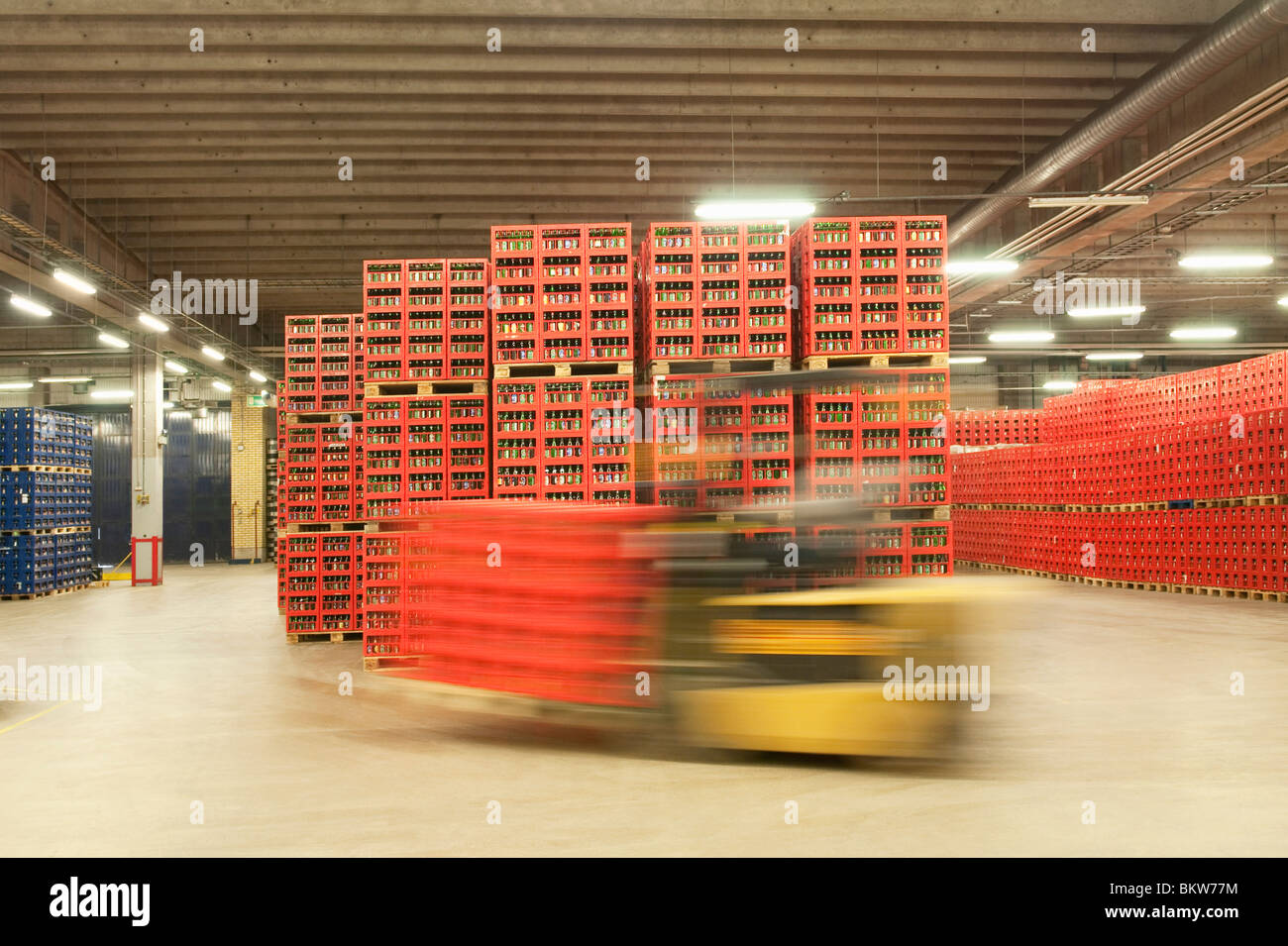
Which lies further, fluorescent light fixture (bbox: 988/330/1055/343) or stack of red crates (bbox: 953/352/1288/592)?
fluorescent light fixture (bbox: 988/330/1055/343)

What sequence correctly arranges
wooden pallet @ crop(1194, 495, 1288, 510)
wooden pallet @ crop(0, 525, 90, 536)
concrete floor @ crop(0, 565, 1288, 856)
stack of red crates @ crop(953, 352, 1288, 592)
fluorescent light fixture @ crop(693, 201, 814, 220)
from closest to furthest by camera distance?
concrete floor @ crop(0, 565, 1288, 856) < fluorescent light fixture @ crop(693, 201, 814, 220) < wooden pallet @ crop(1194, 495, 1288, 510) < stack of red crates @ crop(953, 352, 1288, 592) < wooden pallet @ crop(0, 525, 90, 536)

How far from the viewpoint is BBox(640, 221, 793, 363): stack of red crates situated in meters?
9.57

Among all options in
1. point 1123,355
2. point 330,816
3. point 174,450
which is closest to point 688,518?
point 330,816

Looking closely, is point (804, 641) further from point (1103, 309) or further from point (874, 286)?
point (1103, 309)

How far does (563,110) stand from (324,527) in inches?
257

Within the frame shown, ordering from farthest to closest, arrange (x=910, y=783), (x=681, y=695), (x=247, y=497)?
(x=247, y=497) < (x=681, y=695) < (x=910, y=783)

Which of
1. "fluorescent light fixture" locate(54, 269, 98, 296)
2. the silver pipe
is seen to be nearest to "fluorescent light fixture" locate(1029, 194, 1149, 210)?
the silver pipe

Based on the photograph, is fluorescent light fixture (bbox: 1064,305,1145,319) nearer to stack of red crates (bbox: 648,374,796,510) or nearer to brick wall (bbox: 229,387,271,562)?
stack of red crates (bbox: 648,374,796,510)

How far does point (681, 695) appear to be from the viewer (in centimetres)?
546

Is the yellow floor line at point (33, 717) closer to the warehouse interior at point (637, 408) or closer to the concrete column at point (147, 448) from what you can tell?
the warehouse interior at point (637, 408)

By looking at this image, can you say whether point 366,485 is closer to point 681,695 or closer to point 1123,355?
point 681,695

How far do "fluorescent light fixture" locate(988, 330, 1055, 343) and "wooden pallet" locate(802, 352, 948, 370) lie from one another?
17003mm

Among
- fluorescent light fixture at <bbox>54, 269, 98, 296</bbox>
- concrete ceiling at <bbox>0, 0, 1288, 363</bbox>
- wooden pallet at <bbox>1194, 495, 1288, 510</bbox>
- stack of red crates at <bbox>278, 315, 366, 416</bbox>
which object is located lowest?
wooden pallet at <bbox>1194, 495, 1288, 510</bbox>
